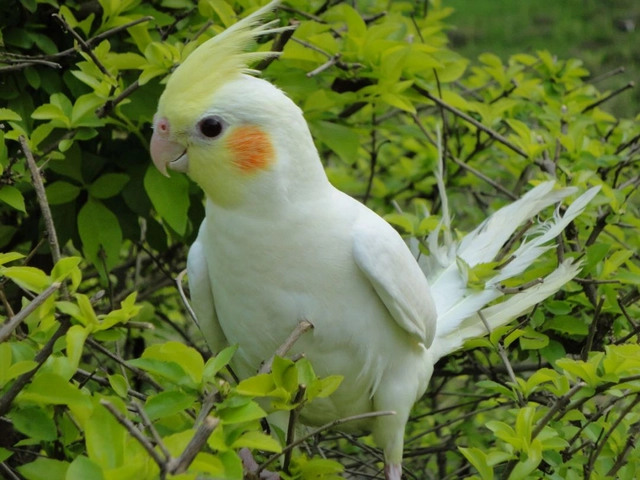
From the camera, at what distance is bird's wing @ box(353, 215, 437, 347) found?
1734 mm

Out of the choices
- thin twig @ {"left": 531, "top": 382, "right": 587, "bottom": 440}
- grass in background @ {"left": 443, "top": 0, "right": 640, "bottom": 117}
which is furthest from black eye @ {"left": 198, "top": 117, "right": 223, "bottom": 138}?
grass in background @ {"left": 443, "top": 0, "right": 640, "bottom": 117}

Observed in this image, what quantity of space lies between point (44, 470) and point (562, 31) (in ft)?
22.4

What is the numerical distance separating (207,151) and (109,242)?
532 mm

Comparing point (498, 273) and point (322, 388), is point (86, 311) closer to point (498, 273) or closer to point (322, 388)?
point (322, 388)

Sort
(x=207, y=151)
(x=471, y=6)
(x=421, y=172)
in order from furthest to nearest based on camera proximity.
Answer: (x=471, y=6) → (x=421, y=172) → (x=207, y=151)

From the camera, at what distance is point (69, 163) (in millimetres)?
2053

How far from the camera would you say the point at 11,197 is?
169 cm

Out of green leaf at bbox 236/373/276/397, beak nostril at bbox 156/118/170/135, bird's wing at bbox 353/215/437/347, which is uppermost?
beak nostril at bbox 156/118/170/135

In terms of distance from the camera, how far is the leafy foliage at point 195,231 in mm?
1228

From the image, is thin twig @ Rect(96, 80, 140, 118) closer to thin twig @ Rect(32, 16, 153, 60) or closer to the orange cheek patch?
thin twig @ Rect(32, 16, 153, 60)

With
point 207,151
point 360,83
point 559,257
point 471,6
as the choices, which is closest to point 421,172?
point 360,83

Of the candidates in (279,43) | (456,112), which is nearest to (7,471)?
(279,43)

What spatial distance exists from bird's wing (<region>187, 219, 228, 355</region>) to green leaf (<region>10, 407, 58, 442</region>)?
0.67 metres

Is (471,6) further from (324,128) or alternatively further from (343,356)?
(343,356)
